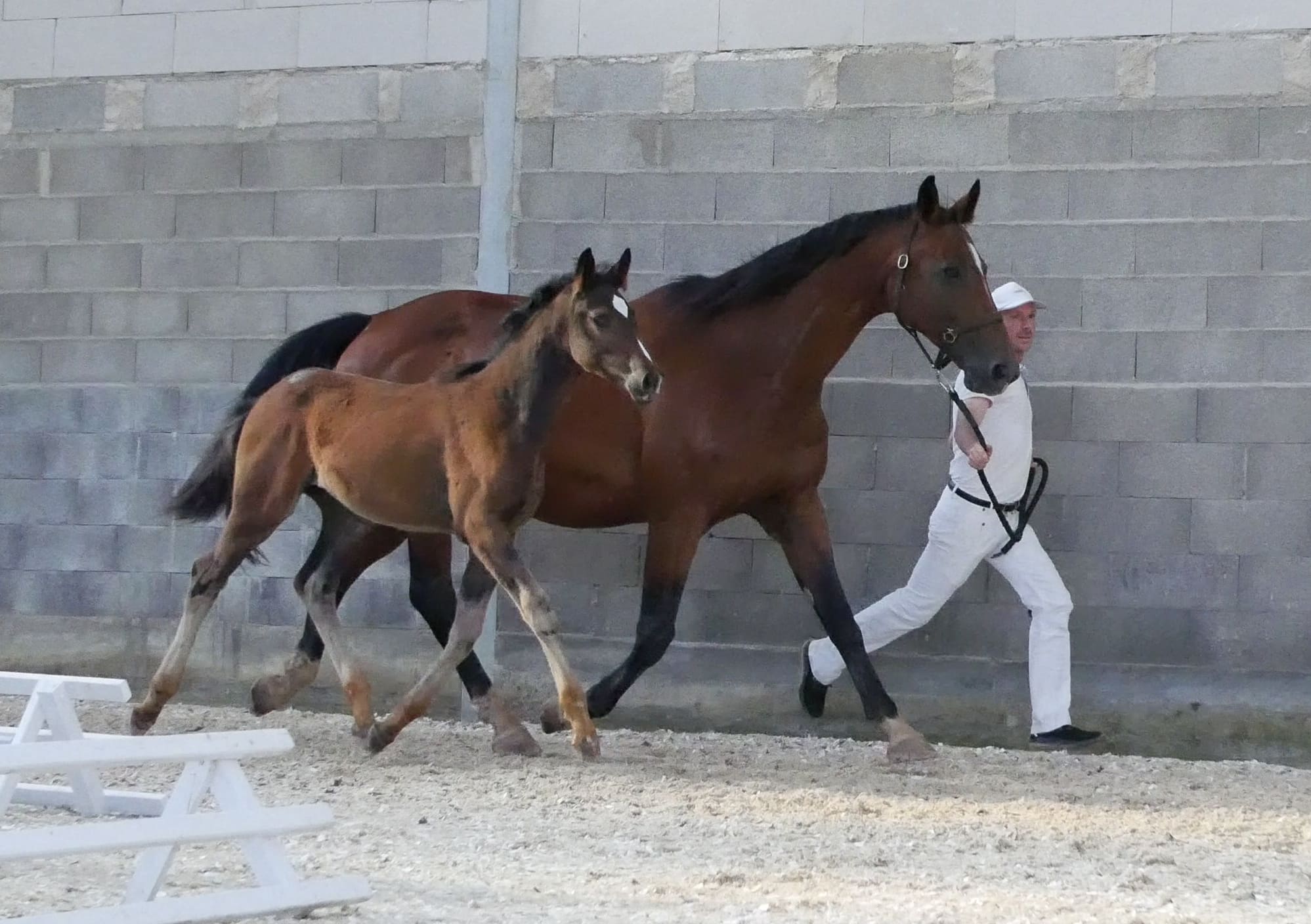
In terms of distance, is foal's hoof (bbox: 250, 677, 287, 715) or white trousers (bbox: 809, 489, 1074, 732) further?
white trousers (bbox: 809, 489, 1074, 732)

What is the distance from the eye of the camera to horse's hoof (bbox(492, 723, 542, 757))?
639 cm

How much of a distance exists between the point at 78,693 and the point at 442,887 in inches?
55.0

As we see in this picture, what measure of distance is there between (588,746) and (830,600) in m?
1.14

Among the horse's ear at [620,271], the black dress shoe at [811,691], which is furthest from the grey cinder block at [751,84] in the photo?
the black dress shoe at [811,691]

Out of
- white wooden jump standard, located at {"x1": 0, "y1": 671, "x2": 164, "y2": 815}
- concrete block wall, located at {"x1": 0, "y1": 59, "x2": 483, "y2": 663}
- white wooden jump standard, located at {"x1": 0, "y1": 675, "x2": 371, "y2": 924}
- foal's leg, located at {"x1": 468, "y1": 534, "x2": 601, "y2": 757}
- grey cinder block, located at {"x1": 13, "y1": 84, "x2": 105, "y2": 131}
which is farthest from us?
grey cinder block, located at {"x1": 13, "y1": 84, "x2": 105, "y2": 131}

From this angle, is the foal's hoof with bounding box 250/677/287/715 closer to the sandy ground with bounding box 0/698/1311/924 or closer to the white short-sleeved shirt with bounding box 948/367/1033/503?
the sandy ground with bounding box 0/698/1311/924

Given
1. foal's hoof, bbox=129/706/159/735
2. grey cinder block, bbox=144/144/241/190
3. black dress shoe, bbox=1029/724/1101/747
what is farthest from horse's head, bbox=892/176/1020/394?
grey cinder block, bbox=144/144/241/190

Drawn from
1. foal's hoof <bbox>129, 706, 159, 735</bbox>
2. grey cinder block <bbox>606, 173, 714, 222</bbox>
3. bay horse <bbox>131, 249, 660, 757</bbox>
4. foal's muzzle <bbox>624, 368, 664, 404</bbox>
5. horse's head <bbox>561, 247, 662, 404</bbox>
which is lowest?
foal's hoof <bbox>129, 706, 159, 735</bbox>

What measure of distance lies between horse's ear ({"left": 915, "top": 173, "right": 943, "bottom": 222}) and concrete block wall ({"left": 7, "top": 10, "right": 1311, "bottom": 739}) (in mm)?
1134

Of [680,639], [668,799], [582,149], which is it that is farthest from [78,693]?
[582,149]

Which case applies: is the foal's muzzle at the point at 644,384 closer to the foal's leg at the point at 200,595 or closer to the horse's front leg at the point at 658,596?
the horse's front leg at the point at 658,596

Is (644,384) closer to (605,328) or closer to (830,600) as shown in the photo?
(605,328)

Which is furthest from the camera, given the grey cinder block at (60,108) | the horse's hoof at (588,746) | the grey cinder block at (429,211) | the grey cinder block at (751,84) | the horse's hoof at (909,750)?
the grey cinder block at (60,108)

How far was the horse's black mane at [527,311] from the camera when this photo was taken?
5.88 meters
